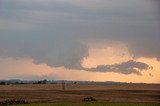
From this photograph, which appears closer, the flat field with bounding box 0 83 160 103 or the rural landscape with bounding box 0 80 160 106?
the rural landscape with bounding box 0 80 160 106

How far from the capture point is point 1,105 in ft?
136

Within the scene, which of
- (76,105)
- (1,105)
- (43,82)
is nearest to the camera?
(76,105)

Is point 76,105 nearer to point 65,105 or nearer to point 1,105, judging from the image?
point 65,105

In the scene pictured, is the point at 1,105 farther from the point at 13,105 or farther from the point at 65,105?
the point at 65,105

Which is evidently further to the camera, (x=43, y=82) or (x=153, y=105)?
(x=43, y=82)

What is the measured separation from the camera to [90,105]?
128 feet

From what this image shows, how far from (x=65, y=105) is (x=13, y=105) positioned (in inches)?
176

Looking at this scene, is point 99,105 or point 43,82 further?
point 43,82

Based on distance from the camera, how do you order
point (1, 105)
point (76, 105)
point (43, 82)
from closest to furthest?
point (76, 105) → point (1, 105) → point (43, 82)

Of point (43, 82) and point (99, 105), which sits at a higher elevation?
point (43, 82)

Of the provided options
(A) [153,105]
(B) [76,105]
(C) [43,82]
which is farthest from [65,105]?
(C) [43,82]

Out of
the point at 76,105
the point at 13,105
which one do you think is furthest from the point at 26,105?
the point at 76,105

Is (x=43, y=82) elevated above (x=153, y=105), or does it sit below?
above

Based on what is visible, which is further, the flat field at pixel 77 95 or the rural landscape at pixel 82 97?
the flat field at pixel 77 95
